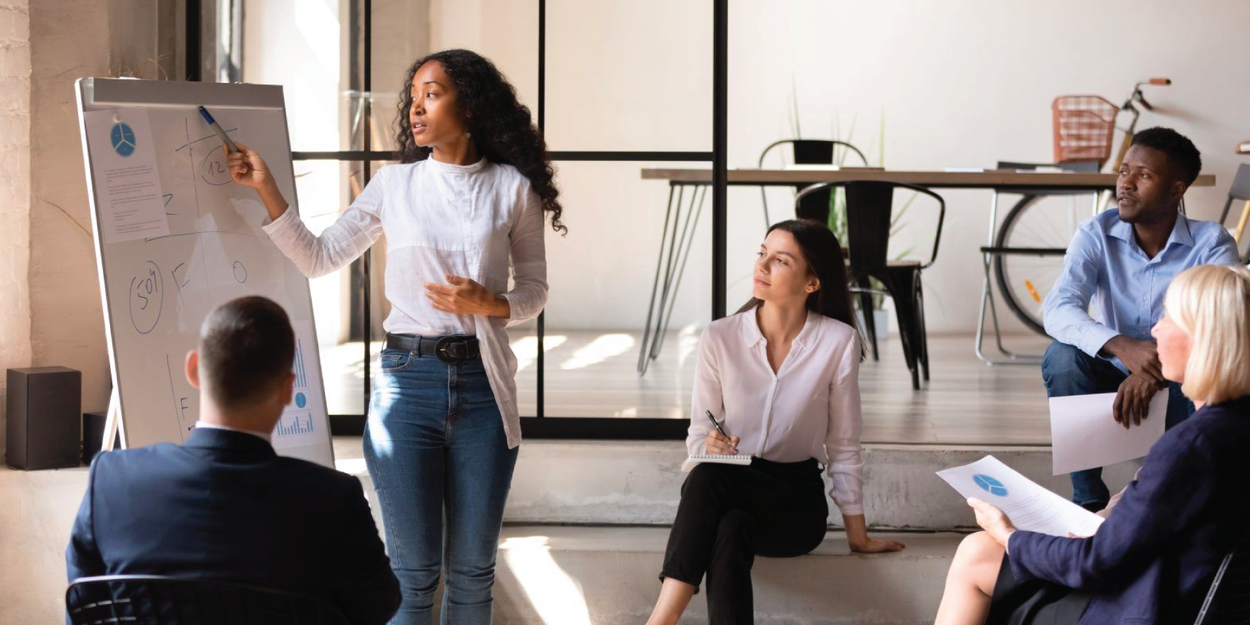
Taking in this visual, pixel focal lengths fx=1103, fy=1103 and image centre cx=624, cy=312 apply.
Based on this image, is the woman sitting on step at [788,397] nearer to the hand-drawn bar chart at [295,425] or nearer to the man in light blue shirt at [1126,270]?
the man in light blue shirt at [1126,270]

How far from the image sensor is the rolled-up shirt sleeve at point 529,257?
7.41ft

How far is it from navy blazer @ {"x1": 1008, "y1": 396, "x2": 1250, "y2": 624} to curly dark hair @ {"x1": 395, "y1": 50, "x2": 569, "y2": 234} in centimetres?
117

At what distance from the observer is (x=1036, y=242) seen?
6652mm

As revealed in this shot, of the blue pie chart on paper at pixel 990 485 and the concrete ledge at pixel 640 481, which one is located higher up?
the blue pie chart on paper at pixel 990 485

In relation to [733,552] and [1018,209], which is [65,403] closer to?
[733,552]

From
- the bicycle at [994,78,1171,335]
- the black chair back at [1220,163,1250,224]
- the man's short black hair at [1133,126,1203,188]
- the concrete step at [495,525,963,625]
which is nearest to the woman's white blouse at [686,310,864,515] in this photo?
the concrete step at [495,525,963,625]

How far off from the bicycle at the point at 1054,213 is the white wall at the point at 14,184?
4.75 meters

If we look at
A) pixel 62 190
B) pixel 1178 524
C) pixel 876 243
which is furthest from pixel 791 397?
pixel 62 190

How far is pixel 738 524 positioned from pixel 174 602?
1343 millimetres

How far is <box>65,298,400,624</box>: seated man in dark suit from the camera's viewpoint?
4.29ft

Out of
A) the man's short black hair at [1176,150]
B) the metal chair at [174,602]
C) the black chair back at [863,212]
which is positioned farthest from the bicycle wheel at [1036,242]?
the metal chair at [174,602]

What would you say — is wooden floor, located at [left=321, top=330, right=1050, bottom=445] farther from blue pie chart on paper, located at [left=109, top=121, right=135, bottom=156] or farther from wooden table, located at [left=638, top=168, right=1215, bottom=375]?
blue pie chart on paper, located at [left=109, top=121, right=135, bottom=156]

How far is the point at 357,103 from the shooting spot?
3301 millimetres

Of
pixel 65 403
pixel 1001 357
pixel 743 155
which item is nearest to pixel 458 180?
pixel 65 403
